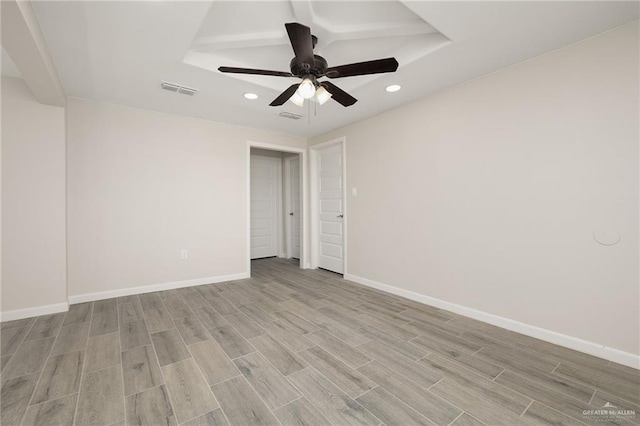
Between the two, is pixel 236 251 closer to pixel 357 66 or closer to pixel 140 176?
pixel 140 176

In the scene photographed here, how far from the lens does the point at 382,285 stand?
3768 mm

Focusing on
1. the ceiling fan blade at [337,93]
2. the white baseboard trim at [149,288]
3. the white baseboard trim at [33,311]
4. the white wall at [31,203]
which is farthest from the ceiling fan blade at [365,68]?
the white baseboard trim at [33,311]

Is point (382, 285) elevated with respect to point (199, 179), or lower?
lower

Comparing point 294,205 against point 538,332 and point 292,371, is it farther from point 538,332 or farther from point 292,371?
point 538,332

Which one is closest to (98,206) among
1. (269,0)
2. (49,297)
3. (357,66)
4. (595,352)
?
(49,297)

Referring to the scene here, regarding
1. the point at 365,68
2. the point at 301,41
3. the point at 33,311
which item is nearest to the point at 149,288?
the point at 33,311

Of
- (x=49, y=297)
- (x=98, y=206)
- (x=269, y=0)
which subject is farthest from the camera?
(x=98, y=206)

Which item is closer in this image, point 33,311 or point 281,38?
point 281,38

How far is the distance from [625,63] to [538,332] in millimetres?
2212

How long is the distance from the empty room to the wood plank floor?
A: 0.06 ft

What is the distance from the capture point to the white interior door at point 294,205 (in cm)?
625

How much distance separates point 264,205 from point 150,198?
9.33 feet

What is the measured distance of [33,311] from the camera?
9.34 feet

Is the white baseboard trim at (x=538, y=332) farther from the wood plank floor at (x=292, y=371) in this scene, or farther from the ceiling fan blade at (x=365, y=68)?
the ceiling fan blade at (x=365, y=68)
